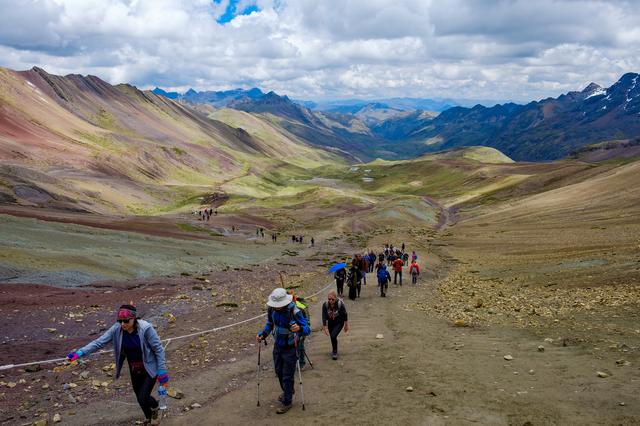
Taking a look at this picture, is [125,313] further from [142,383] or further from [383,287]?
[383,287]

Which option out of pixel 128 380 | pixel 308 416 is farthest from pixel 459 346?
pixel 128 380

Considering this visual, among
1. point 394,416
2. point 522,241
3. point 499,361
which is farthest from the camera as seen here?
point 522,241

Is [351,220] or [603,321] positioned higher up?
[351,220]

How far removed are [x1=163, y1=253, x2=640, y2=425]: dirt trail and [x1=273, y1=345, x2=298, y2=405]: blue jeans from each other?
1.64 feet

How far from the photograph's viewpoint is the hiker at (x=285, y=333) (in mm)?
12953

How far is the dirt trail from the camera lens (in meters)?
12.0

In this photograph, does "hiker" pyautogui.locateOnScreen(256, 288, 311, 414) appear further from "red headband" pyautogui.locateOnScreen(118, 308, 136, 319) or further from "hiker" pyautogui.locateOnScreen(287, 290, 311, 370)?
"red headband" pyautogui.locateOnScreen(118, 308, 136, 319)

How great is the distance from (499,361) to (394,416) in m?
5.54

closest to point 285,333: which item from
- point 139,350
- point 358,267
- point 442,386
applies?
point 139,350

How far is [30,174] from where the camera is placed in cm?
9831

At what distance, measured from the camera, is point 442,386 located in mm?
14141

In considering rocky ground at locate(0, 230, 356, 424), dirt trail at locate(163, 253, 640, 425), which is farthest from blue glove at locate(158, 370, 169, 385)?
rocky ground at locate(0, 230, 356, 424)

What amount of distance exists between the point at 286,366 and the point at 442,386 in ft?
15.0

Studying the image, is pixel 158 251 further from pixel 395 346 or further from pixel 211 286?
pixel 395 346
